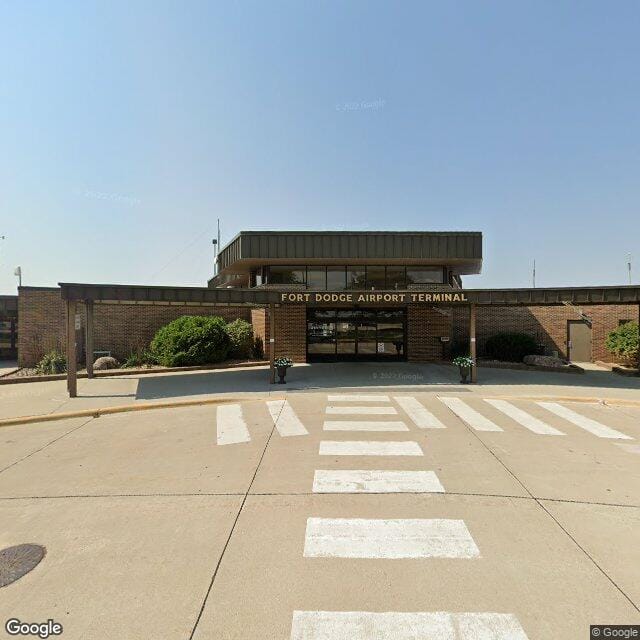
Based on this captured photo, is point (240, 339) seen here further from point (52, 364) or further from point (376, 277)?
point (52, 364)

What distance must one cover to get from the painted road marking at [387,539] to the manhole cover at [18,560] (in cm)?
271

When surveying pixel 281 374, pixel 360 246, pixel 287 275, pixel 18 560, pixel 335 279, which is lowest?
pixel 18 560

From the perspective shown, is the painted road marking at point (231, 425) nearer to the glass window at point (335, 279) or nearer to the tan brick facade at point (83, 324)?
the tan brick facade at point (83, 324)

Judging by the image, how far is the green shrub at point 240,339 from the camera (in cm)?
1983

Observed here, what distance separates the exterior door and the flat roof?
6338 millimetres

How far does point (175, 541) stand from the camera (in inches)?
179

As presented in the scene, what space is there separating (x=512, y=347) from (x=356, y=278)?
26.2 ft

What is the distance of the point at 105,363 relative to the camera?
1780 centimetres

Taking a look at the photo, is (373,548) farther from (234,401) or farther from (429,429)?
(234,401)

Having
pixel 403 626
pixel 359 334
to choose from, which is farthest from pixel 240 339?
pixel 403 626

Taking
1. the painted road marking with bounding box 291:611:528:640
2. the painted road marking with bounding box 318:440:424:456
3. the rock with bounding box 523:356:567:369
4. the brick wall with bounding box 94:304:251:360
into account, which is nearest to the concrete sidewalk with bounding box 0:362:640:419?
the rock with bounding box 523:356:567:369

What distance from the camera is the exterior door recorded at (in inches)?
822

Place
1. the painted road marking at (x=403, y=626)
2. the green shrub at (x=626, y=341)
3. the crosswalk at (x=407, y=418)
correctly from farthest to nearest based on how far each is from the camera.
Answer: the green shrub at (x=626, y=341) → the crosswalk at (x=407, y=418) → the painted road marking at (x=403, y=626)

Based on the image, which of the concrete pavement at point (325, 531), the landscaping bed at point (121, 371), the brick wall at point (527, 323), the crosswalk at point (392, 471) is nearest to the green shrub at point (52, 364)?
the landscaping bed at point (121, 371)
